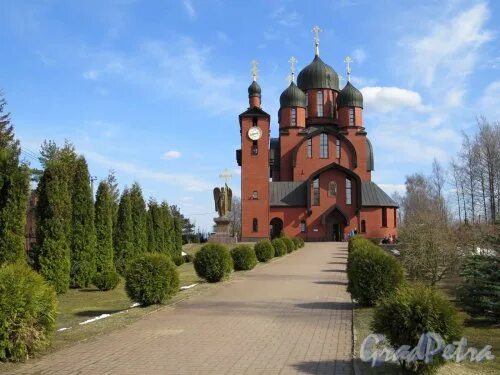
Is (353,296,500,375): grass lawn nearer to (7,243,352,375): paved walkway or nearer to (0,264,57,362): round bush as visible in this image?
(7,243,352,375): paved walkway

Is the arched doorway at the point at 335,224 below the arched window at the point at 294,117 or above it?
below

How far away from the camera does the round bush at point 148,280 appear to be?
11500mm

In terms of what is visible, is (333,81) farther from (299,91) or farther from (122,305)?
(122,305)

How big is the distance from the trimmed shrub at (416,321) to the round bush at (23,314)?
435 cm

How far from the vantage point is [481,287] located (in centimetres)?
1099

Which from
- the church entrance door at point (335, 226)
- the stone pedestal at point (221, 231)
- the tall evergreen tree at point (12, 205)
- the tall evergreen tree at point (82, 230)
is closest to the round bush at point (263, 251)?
the tall evergreen tree at point (82, 230)

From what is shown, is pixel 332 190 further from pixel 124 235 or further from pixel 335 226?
pixel 124 235

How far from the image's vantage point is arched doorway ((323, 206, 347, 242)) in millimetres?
49438

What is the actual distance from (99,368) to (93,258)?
1234 cm

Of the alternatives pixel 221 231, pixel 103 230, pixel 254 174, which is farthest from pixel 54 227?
pixel 254 174

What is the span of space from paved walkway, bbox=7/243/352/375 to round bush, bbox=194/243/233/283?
115 inches

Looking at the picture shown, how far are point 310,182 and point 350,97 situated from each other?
1116 centimetres

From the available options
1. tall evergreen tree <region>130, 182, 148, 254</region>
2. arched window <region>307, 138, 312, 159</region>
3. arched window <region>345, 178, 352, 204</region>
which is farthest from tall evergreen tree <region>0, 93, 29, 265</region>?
arched window <region>307, 138, 312, 159</region>

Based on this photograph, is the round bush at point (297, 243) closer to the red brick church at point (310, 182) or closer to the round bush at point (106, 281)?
the red brick church at point (310, 182)
